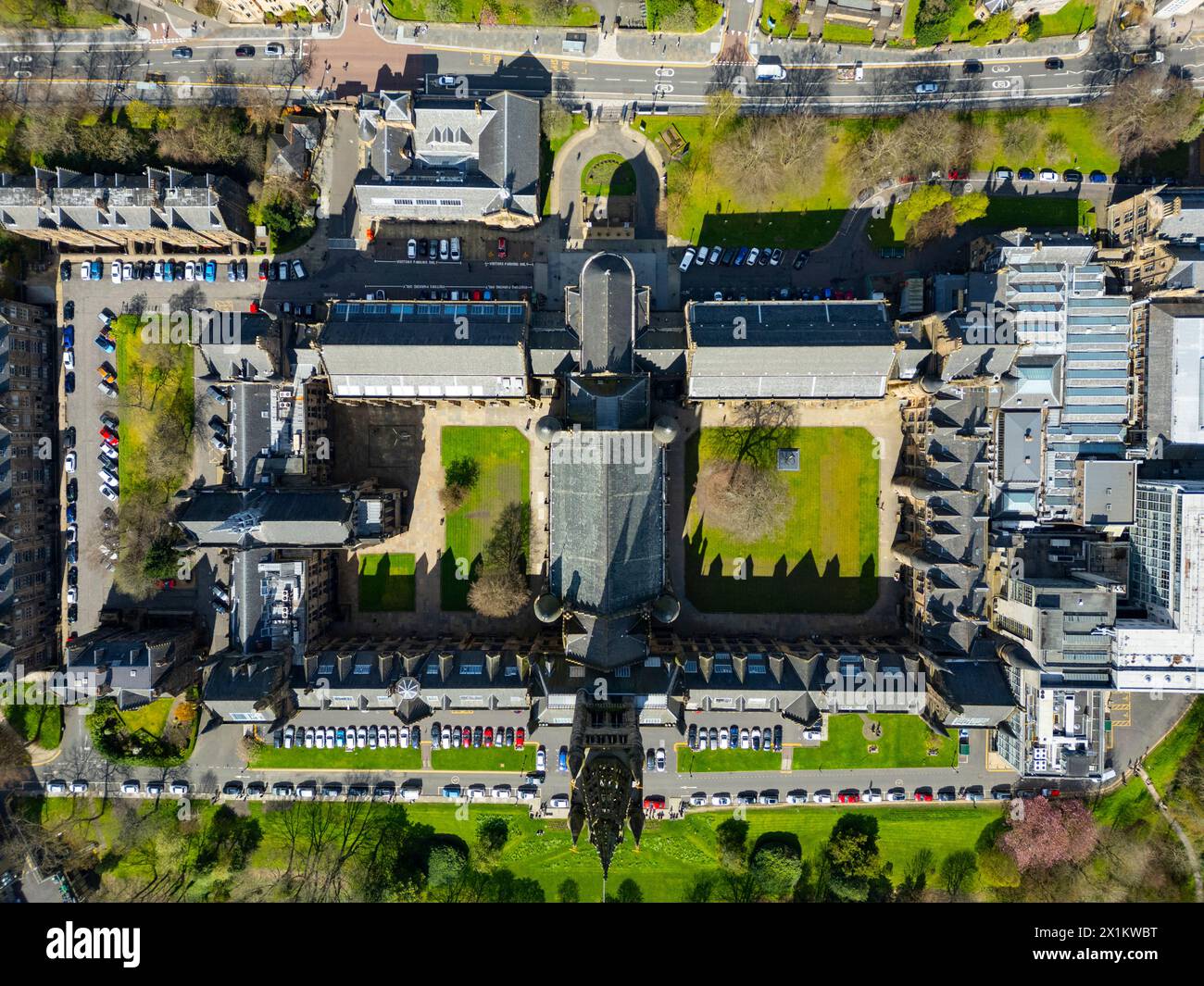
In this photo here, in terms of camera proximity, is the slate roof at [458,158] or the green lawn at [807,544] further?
the green lawn at [807,544]

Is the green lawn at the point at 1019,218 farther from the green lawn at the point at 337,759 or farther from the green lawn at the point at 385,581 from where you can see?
the green lawn at the point at 337,759

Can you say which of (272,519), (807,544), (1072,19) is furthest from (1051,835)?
(1072,19)

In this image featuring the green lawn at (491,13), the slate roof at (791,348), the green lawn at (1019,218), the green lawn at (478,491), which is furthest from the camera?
the green lawn at (478,491)

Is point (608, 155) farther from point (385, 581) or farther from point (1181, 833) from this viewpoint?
point (1181, 833)

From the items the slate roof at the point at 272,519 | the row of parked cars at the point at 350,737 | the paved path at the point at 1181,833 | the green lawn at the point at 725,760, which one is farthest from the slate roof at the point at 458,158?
the paved path at the point at 1181,833

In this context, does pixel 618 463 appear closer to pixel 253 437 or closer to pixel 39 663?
pixel 253 437

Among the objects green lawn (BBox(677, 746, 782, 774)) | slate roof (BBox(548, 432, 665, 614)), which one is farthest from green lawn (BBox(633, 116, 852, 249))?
green lawn (BBox(677, 746, 782, 774))
